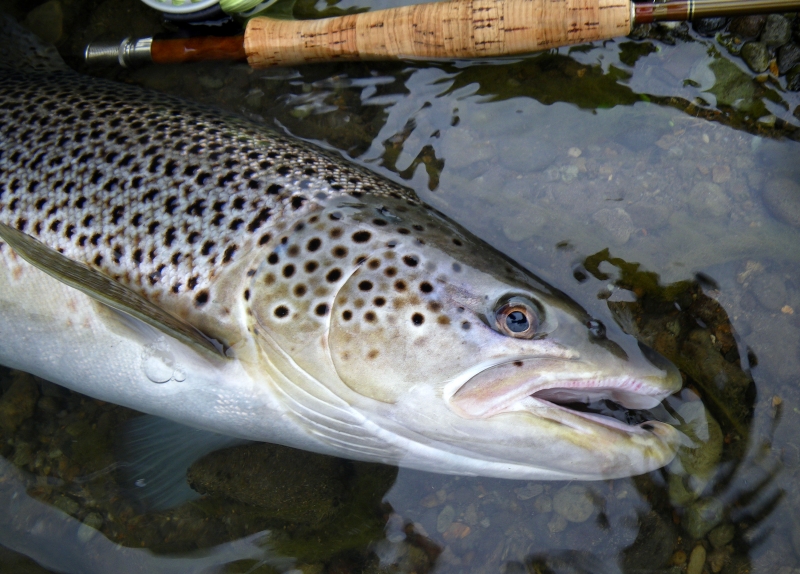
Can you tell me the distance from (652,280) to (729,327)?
1.32ft

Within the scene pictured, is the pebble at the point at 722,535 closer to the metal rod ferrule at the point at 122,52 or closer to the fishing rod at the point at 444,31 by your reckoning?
the fishing rod at the point at 444,31

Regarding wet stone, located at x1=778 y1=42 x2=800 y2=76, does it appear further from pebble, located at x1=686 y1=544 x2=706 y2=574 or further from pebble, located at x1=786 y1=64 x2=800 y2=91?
pebble, located at x1=686 y1=544 x2=706 y2=574

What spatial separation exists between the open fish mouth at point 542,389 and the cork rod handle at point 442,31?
1.61 metres

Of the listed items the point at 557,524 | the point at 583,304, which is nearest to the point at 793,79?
the point at 583,304

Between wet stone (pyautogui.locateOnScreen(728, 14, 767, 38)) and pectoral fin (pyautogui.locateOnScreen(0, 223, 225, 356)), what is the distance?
2879 mm

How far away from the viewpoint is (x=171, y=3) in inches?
126

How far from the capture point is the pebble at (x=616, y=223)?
2.82m

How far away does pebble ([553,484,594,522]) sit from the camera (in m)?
2.69

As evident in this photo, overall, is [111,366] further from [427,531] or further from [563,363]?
[563,363]

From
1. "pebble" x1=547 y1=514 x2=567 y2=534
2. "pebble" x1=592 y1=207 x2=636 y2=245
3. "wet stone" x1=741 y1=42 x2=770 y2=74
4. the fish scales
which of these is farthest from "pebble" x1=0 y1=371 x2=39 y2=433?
"wet stone" x1=741 y1=42 x2=770 y2=74

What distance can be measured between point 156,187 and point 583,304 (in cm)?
196

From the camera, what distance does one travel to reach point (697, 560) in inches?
103

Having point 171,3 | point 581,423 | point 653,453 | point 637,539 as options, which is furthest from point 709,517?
point 171,3

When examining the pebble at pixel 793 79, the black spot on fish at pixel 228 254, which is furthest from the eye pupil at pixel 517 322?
the pebble at pixel 793 79
